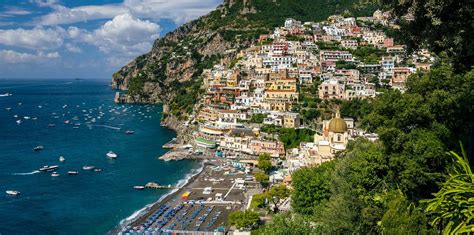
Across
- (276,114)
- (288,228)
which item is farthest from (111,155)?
(288,228)

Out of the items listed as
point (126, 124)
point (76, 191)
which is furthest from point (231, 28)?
point (76, 191)

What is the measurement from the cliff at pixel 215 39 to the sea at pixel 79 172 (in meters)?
33.2

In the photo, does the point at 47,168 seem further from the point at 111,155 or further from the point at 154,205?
the point at 154,205

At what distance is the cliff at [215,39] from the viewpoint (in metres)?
111

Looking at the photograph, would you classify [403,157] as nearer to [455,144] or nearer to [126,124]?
[455,144]

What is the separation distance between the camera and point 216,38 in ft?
379

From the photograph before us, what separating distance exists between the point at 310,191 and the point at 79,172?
30.9 meters

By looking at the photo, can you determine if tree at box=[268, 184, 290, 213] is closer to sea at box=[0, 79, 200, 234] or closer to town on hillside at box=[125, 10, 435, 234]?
town on hillside at box=[125, 10, 435, 234]

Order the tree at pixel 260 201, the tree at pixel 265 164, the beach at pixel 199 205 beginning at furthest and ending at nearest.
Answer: the tree at pixel 265 164, the tree at pixel 260 201, the beach at pixel 199 205

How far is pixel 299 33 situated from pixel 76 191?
215ft

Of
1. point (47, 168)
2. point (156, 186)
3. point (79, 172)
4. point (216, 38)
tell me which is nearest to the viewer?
point (156, 186)

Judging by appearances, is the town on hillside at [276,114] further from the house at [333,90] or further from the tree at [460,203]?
the tree at [460,203]

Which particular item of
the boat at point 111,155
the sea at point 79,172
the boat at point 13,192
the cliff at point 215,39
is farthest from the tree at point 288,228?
the cliff at point 215,39

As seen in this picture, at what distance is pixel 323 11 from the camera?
129m
